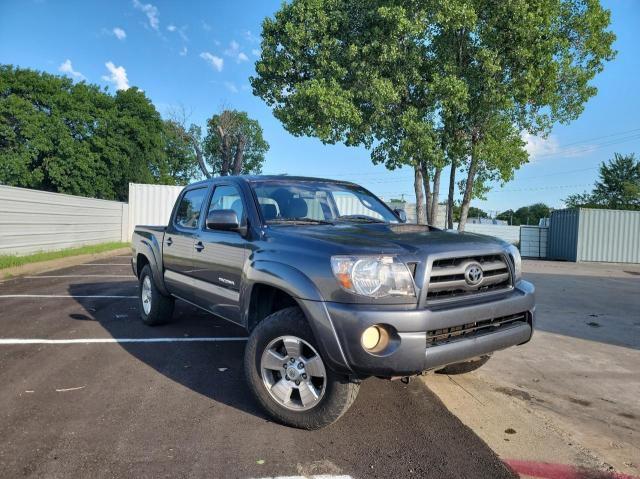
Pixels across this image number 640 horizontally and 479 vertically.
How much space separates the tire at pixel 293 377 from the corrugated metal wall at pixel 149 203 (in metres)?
20.3

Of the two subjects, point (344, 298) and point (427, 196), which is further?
point (427, 196)

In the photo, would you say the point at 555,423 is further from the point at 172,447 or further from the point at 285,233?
the point at 172,447

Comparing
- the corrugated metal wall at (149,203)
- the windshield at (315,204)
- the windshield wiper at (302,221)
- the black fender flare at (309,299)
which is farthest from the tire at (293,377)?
the corrugated metal wall at (149,203)

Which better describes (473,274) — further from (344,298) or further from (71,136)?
(71,136)

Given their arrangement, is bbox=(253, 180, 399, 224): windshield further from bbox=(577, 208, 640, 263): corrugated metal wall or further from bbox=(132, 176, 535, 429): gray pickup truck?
bbox=(577, 208, 640, 263): corrugated metal wall

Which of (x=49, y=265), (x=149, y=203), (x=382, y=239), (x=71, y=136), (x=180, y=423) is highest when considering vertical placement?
(x=71, y=136)

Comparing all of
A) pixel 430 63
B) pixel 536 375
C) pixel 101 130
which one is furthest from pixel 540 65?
pixel 101 130

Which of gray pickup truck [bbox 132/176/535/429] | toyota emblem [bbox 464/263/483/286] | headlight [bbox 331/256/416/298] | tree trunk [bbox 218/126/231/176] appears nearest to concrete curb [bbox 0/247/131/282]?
gray pickup truck [bbox 132/176/535/429]

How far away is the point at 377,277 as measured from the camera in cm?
290

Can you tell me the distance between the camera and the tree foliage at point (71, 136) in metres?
29.1

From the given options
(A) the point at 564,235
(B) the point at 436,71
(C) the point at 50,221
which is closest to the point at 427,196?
(B) the point at 436,71

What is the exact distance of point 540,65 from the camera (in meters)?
15.8

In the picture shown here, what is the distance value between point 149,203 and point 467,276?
21589 millimetres

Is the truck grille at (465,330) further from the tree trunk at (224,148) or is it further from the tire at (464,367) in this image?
the tree trunk at (224,148)
